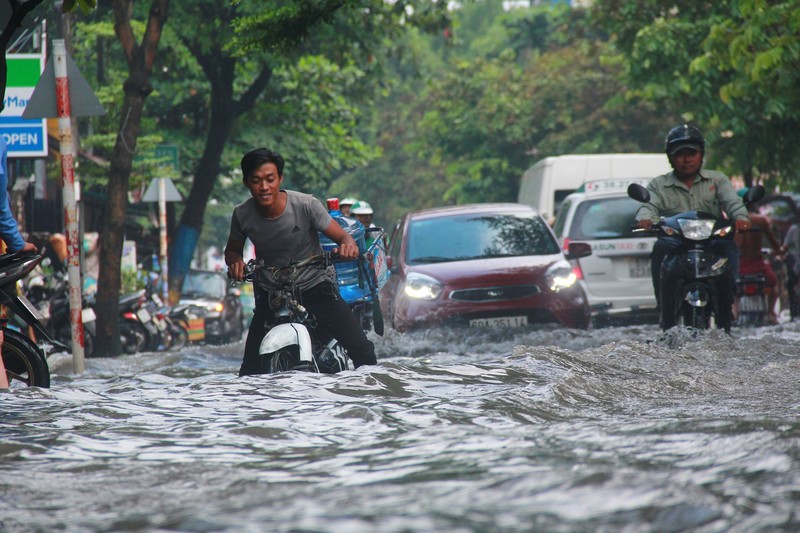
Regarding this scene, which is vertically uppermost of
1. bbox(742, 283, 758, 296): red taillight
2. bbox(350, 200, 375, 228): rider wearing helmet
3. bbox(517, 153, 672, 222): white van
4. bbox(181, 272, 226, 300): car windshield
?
bbox(517, 153, 672, 222): white van

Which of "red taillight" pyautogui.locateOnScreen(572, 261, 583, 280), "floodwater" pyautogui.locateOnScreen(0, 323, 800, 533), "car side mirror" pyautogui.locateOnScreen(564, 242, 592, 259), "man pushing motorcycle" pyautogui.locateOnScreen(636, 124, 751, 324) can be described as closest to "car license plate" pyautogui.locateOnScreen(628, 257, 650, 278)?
"red taillight" pyautogui.locateOnScreen(572, 261, 583, 280)

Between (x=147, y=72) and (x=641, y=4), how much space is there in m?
12.2

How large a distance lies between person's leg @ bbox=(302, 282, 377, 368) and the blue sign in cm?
763

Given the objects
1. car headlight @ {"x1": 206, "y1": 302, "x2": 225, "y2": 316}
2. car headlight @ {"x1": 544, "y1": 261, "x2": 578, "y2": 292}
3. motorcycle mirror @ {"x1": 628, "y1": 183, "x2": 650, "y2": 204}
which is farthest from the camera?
car headlight @ {"x1": 206, "y1": 302, "x2": 225, "y2": 316}

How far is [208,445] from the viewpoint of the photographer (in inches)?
232

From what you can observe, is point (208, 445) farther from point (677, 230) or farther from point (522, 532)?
point (677, 230)

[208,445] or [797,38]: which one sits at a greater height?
[797,38]

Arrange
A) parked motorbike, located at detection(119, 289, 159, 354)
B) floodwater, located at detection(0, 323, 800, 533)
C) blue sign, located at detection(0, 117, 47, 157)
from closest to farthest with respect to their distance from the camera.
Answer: floodwater, located at detection(0, 323, 800, 533)
blue sign, located at detection(0, 117, 47, 157)
parked motorbike, located at detection(119, 289, 159, 354)

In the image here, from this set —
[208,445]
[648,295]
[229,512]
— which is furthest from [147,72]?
[229,512]

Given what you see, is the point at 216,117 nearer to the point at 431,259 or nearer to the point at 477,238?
the point at 477,238

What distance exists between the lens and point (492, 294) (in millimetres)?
13055

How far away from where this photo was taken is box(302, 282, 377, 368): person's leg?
311 inches

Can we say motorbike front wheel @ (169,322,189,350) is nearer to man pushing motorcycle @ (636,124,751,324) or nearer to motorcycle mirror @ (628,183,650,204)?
man pushing motorcycle @ (636,124,751,324)

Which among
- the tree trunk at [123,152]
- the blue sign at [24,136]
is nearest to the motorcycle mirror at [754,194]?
the blue sign at [24,136]
